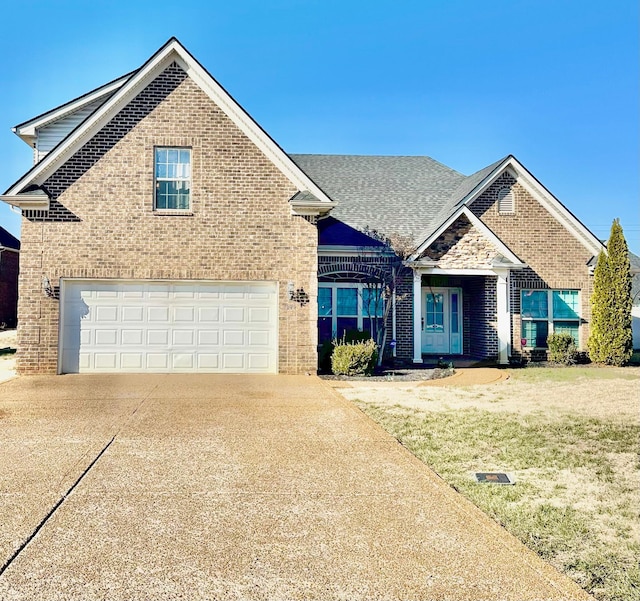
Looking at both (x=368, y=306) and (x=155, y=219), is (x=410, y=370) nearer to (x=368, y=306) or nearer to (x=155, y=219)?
(x=368, y=306)

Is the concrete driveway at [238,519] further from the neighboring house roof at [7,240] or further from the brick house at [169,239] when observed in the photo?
the neighboring house roof at [7,240]

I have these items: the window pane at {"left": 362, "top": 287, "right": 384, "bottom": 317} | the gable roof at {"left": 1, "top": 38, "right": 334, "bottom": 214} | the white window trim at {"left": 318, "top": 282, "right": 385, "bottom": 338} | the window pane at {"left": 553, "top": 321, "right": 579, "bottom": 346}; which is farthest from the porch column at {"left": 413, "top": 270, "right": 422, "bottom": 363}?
the window pane at {"left": 553, "top": 321, "right": 579, "bottom": 346}

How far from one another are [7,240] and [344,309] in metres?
22.5

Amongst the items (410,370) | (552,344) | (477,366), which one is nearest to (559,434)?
(410,370)

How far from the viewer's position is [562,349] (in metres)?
17.0

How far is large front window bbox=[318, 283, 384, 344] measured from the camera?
16.7 m

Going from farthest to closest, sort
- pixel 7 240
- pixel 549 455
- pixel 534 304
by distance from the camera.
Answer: pixel 7 240 < pixel 534 304 < pixel 549 455

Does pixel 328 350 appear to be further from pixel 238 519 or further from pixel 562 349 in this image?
pixel 238 519

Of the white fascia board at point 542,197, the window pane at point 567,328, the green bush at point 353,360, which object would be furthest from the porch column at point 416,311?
the window pane at point 567,328

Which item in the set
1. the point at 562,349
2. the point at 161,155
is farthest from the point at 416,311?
the point at 161,155

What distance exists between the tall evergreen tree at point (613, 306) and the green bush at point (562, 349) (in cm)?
62

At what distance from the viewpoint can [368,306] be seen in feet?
52.9

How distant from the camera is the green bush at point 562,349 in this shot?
16.9 meters

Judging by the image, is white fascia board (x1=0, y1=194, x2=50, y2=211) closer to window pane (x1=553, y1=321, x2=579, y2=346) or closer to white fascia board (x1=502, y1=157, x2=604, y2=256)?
white fascia board (x1=502, y1=157, x2=604, y2=256)
